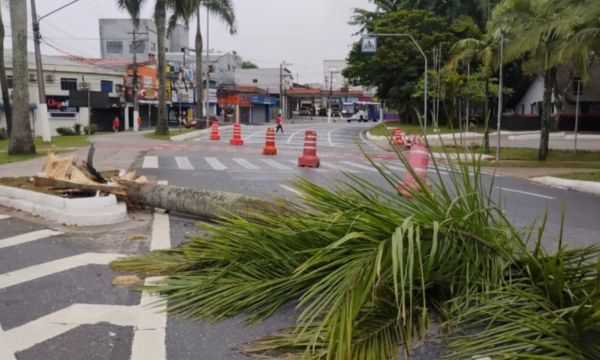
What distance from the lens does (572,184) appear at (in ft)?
47.7

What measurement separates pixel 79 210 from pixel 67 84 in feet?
153

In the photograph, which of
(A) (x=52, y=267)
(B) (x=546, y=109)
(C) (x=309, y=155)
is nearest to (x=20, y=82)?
(C) (x=309, y=155)

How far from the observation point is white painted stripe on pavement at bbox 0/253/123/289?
5547mm

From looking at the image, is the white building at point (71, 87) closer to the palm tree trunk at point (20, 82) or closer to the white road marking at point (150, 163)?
the palm tree trunk at point (20, 82)

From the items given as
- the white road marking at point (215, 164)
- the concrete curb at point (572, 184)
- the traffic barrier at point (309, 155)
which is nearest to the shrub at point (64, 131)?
the white road marking at point (215, 164)

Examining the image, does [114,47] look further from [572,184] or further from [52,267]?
[52,267]

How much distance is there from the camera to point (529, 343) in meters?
3.04

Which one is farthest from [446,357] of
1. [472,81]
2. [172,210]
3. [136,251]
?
[472,81]

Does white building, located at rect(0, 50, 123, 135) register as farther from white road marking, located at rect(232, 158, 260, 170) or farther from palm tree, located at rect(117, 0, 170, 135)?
white road marking, located at rect(232, 158, 260, 170)

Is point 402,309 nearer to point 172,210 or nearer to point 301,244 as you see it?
point 301,244

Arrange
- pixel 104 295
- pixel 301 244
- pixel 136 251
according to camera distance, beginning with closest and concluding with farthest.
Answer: pixel 301 244, pixel 104 295, pixel 136 251

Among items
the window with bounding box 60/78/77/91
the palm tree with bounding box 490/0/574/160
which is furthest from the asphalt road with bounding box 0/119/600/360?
the window with bounding box 60/78/77/91

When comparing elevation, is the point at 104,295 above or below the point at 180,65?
below

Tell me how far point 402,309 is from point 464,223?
32.0 inches
